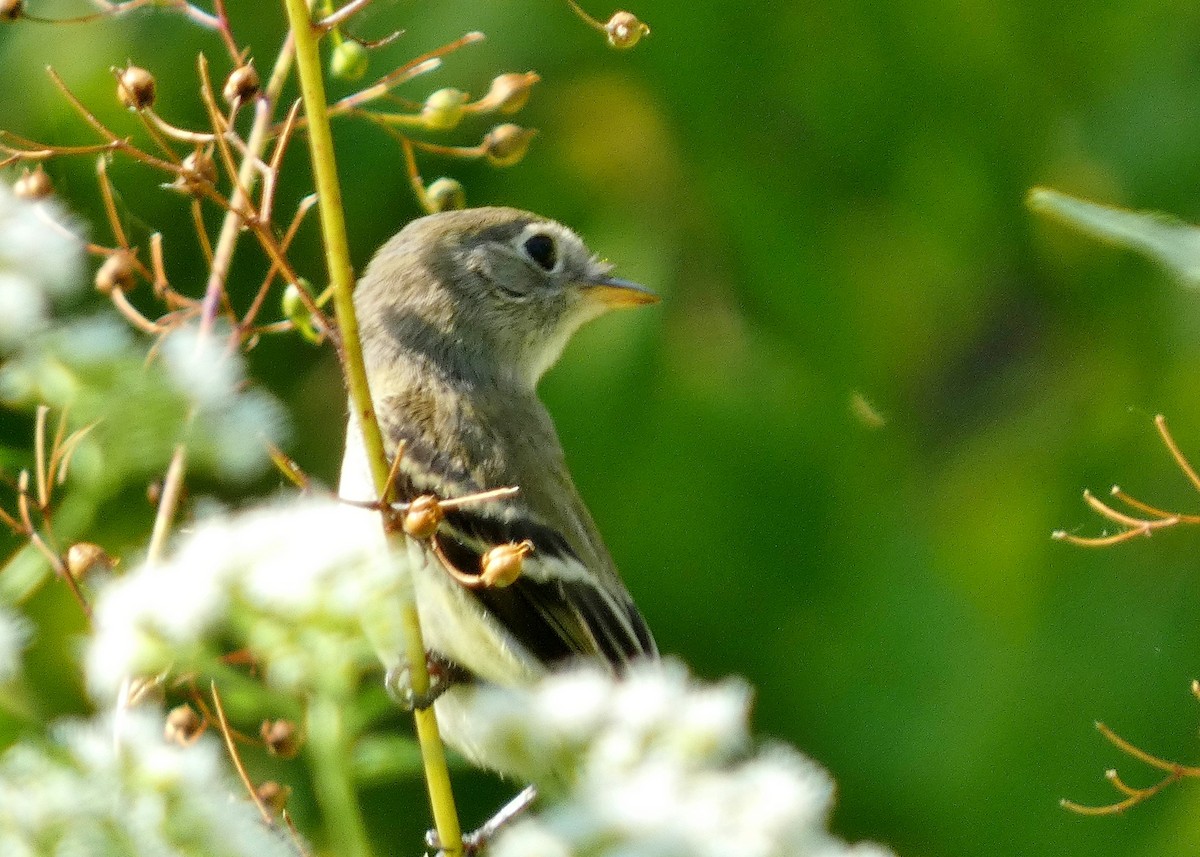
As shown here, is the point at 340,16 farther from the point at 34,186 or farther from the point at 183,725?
the point at 183,725

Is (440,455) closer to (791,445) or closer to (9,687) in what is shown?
(791,445)

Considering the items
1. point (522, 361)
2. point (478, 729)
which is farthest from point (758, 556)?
point (478, 729)

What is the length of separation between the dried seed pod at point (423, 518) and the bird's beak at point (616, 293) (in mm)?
2027

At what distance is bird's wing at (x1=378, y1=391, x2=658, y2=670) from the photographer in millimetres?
2537

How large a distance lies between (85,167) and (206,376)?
2564 mm

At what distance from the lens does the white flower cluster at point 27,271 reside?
0.95m

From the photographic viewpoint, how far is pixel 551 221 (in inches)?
138

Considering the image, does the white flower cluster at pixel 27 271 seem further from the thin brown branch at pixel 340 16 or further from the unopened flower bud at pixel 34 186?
the unopened flower bud at pixel 34 186

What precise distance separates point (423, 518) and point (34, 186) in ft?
1.64

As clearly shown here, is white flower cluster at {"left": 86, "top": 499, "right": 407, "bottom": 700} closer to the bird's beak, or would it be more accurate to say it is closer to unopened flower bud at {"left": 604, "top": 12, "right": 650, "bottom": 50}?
unopened flower bud at {"left": 604, "top": 12, "right": 650, "bottom": 50}

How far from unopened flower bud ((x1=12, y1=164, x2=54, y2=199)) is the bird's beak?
1.80m

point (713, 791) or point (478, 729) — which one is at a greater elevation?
point (713, 791)

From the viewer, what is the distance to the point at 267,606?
961mm

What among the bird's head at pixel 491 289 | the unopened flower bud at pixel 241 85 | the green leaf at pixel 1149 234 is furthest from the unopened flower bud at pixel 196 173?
the bird's head at pixel 491 289
